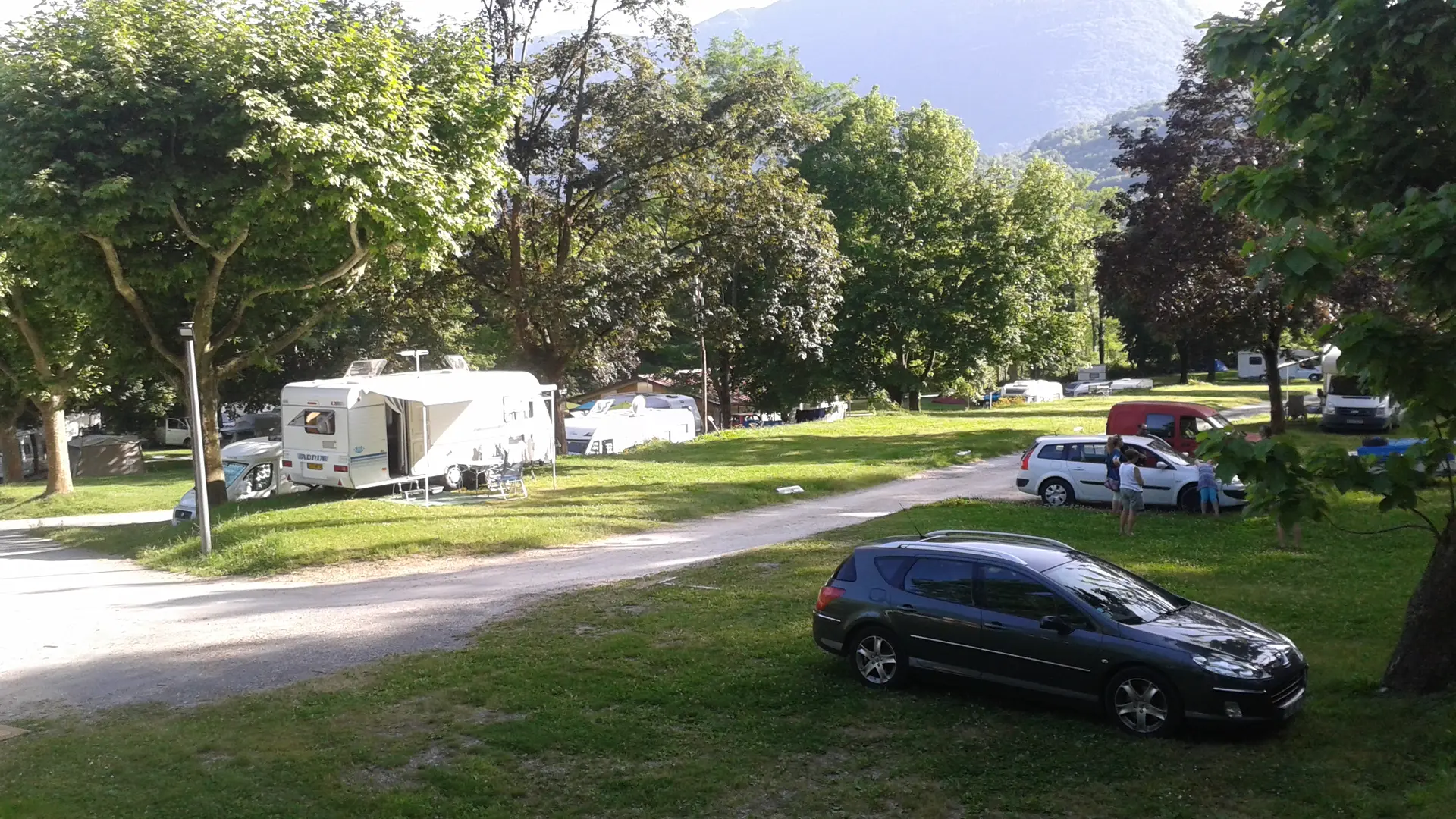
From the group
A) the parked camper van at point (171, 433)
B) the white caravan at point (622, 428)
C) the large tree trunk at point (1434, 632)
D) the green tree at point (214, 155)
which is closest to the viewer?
the large tree trunk at point (1434, 632)

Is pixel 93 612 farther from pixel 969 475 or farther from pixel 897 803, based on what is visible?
pixel 969 475

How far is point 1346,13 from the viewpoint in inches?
284

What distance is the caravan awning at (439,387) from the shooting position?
20828 millimetres

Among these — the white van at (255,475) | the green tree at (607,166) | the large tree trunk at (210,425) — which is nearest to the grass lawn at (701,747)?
the large tree trunk at (210,425)

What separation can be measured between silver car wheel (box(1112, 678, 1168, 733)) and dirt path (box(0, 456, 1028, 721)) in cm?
687

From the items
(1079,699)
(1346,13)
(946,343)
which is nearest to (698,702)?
(1079,699)

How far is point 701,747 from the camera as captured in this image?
26.8ft

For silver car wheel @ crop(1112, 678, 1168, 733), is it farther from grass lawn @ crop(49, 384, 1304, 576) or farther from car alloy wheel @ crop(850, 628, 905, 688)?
grass lawn @ crop(49, 384, 1304, 576)

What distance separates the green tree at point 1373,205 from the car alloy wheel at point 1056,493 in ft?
38.0

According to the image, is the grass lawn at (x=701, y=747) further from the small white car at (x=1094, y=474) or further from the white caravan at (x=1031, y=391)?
the white caravan at (x=1031, y=391)

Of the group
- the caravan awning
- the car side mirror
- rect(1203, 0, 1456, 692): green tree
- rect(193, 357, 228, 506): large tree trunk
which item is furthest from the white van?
rect(1203, 0, 1456, 692): green tree

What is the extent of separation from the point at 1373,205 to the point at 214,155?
60.3 ft

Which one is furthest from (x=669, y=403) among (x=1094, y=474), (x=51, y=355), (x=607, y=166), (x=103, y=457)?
(x=1094, y=474)

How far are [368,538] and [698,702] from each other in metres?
10.2
